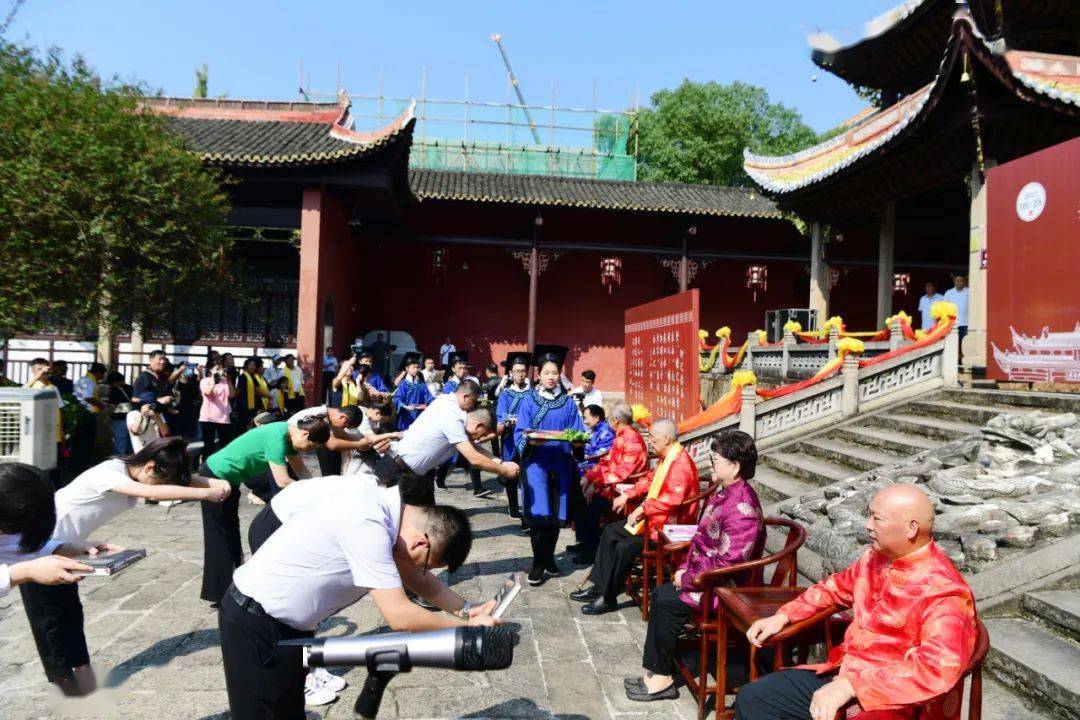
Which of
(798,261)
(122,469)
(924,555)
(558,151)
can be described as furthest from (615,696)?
(558,151)

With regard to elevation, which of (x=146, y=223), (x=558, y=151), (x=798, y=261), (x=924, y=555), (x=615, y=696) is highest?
(x=558, y=151)

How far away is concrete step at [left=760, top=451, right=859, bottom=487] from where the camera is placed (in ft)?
21.8

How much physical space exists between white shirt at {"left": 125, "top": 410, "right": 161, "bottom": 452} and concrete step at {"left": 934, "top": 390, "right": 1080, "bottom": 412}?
862 centimetres

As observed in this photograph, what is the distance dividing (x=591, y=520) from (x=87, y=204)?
698 centimetres

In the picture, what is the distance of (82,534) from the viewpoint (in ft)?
10.4

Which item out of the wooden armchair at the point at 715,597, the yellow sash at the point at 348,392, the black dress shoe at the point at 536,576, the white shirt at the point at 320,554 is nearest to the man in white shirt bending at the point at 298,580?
the white shirt at the point at 320,554

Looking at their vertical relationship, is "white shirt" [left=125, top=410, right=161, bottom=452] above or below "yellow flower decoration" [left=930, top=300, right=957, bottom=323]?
below

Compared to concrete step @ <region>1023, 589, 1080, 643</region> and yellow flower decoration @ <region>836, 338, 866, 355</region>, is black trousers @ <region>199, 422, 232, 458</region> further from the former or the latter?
concrete step @ <region>1023, 589, 1080, 643</region>

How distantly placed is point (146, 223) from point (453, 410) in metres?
6.08

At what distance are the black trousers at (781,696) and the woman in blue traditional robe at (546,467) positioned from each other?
9.53 feet

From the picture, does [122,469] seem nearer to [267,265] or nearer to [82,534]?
[82,534]

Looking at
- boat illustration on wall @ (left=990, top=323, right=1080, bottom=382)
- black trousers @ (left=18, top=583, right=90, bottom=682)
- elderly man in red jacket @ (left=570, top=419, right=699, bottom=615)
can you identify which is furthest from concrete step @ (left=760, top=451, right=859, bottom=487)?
black trousers @ (left=18, top=583, right=90, bottom=682)

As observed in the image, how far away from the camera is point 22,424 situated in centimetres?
700

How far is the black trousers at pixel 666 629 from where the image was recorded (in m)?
3.34
